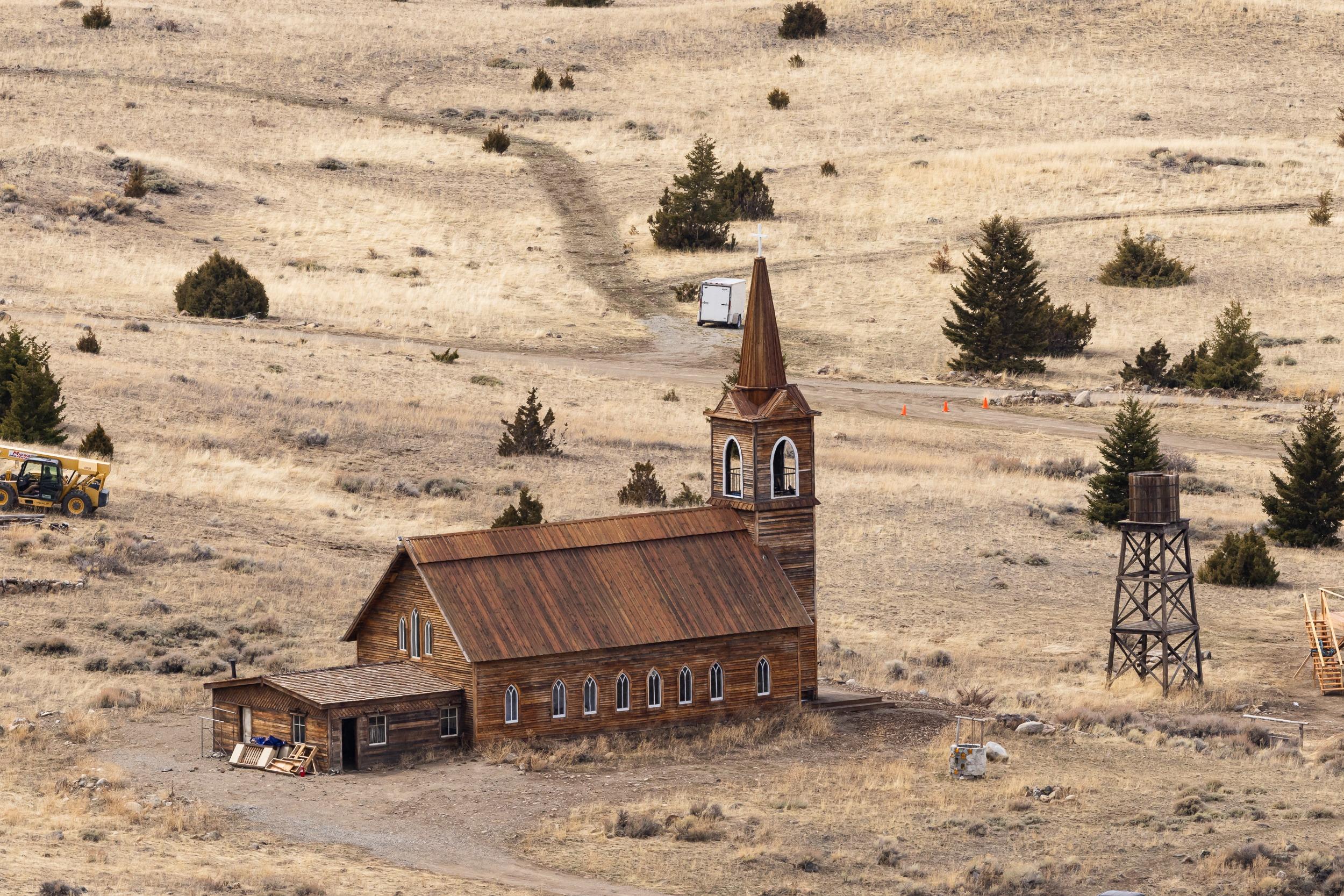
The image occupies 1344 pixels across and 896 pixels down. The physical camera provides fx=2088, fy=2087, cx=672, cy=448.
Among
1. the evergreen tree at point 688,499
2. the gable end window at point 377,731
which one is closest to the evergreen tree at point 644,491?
the evergreen tree at point 688,499

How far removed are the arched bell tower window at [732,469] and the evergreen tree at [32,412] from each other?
22879 mm

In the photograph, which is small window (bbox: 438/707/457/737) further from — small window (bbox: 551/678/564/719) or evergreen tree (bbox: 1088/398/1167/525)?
evergreen tree (bbox: 1088/398/1167/525)

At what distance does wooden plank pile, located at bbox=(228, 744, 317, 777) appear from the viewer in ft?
121

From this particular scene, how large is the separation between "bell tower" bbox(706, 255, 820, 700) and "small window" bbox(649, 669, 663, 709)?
335 cm

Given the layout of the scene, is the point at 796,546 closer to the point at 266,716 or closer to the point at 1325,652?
the point at 266,716

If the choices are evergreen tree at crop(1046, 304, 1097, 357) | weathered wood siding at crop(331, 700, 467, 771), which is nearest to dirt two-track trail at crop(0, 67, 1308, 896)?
weathered wood siding at crop(331, 700, 467, 771)

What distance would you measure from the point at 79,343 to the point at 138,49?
56365mm

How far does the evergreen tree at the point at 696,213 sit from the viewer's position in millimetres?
98000

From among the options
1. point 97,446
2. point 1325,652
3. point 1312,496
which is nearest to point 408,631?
point 97,446

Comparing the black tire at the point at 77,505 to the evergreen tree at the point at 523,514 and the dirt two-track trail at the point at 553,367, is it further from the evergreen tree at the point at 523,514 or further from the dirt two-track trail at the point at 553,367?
the dirt two-track trail at the point at 553,367

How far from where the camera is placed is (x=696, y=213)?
324ft

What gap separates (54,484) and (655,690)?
19924mm

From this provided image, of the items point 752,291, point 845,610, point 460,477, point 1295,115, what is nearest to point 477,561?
point 752,291

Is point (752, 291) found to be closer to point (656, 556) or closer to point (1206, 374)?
point (656, 556)
